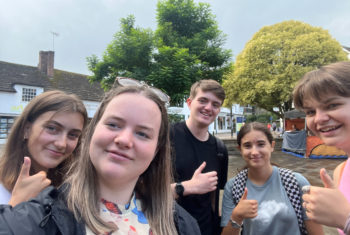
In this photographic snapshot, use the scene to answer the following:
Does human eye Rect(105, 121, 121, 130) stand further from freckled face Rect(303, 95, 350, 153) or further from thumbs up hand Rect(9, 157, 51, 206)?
freckled face Rect(303, 95, 350, 153)

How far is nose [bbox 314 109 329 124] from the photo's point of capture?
1227mm

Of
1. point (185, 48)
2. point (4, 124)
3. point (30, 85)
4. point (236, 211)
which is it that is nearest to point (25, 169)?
point (236, 211)

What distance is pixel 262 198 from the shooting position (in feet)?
6.07

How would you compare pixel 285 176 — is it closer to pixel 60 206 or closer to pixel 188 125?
pixel 188 125


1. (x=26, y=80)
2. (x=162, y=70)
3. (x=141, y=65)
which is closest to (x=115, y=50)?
(x=141, y=65)

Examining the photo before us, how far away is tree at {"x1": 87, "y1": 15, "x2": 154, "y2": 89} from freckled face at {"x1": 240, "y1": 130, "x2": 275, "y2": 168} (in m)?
7.04

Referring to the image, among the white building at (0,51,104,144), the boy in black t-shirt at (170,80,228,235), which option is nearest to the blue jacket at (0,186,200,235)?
the boy in black t-shirt at (170,80,228,235)

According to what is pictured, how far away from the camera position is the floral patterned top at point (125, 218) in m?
0.98

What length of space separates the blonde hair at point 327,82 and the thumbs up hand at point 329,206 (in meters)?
0.50

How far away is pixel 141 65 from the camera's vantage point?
29.9 ft

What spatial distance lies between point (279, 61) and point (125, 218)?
1765 cm

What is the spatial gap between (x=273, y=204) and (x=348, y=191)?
0.64 m

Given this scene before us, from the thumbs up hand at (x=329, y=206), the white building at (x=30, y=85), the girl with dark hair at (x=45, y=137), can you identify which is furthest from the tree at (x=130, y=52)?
the white building at (x=30, y=85)

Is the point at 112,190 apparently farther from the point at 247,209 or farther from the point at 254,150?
the point at 254,150
